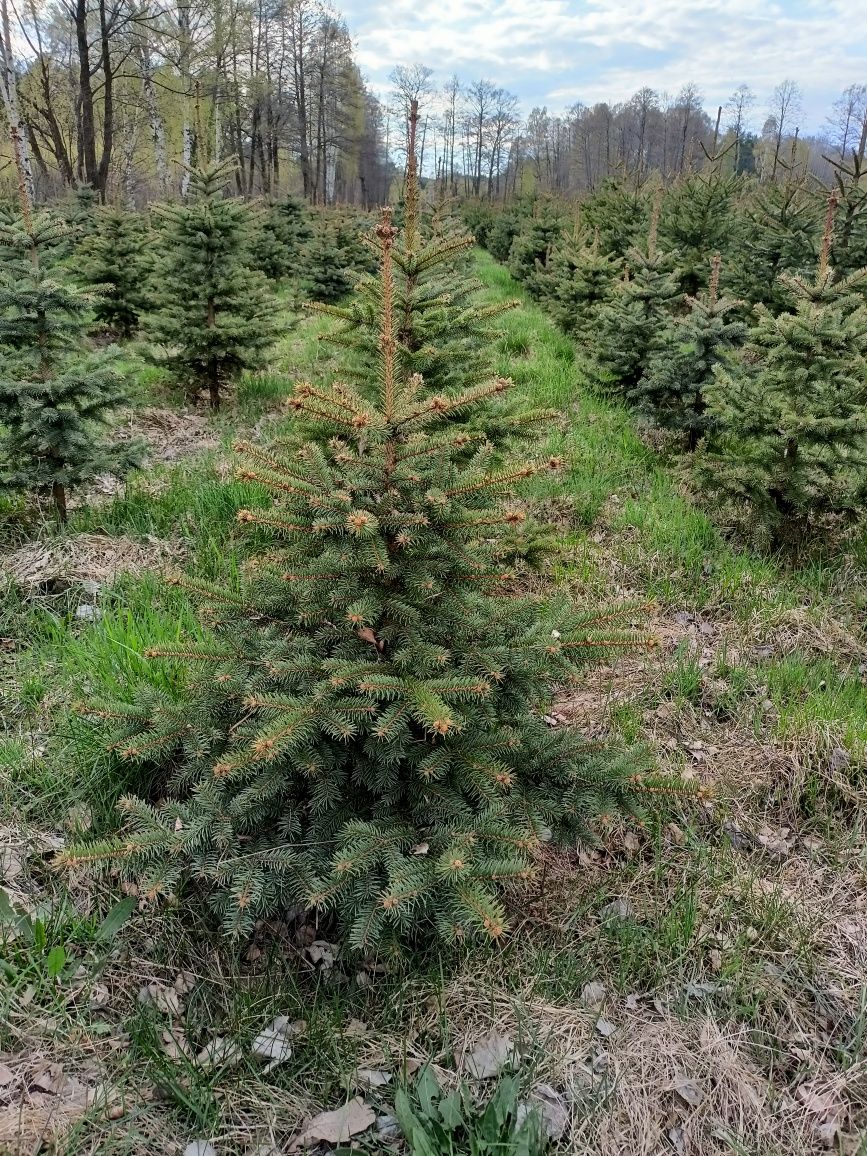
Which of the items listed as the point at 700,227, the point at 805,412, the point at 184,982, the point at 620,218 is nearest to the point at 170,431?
the point at 805,412

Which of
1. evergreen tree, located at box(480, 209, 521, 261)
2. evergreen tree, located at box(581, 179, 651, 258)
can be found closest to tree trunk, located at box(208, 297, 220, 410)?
evergreen tree, located at box(581, 179, 651, 258)

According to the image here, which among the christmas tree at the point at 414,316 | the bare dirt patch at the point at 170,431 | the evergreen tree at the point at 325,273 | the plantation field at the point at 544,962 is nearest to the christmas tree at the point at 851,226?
the plantation field at the point at 544,962

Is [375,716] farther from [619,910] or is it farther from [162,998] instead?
[619,910]

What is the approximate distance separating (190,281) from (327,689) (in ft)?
19.5

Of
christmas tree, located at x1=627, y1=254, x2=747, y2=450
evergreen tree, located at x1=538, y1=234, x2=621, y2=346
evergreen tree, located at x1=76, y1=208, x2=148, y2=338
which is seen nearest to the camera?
christmas tree, located at x1=627, y1=254, x2=747, y2=450

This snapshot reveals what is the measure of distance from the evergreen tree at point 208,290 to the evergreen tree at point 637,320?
3.26 meters

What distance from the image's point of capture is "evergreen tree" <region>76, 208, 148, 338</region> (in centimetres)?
859

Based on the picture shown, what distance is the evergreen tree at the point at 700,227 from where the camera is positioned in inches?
412

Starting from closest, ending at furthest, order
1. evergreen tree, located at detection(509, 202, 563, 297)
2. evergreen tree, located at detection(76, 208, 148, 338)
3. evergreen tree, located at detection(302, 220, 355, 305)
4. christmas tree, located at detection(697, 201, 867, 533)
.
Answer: christmas tree, located at detection(697, 201, 867, 533)
evergreen tree, located at detection(76, 208, 148, 338)
evergreen tree, located at detection(302, 220, 355, 305)
evergreen tree, located at detection(509, 202, 563, 297)

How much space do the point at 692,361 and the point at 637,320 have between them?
1.10 meters

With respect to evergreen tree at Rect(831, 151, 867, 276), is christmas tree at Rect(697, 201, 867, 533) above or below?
below

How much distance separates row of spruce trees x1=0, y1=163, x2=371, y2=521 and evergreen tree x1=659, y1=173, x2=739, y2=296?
561cm

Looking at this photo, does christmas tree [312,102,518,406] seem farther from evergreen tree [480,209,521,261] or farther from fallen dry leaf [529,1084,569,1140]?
evergreen tree [480,209,521,261]

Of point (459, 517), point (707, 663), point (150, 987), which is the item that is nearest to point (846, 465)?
point (707, 663)
